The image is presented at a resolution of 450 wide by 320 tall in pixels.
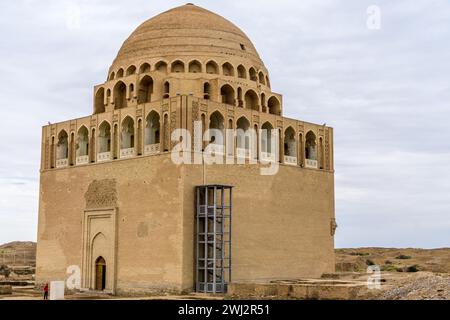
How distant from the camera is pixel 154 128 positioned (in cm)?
2650

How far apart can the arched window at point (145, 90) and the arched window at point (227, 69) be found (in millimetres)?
3316

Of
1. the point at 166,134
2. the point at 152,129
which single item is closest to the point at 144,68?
the point at 152,129

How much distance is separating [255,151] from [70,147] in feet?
27.5

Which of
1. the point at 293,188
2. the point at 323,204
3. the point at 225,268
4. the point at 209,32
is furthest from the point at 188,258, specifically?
the point at 209,32

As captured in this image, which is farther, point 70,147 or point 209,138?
point 70,147

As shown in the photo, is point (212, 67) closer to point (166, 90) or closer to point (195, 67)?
point (195, 67)

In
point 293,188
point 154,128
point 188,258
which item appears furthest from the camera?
point 293,188

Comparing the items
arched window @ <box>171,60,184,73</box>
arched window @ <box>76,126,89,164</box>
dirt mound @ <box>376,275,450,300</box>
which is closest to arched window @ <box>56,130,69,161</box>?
arched window @ <box>76,126,89,164</box>

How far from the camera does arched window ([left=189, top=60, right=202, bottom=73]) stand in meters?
28.9

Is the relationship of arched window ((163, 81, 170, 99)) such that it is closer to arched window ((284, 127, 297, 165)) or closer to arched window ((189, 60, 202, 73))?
arched window ((189, 60, 202, 73))

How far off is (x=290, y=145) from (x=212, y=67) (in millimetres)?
4887

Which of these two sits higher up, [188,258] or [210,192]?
[210,192]

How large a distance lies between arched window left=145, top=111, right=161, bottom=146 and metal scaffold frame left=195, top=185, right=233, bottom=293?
318 centimetres

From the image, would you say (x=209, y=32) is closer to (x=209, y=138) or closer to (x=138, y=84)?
(x=138, y=84)
